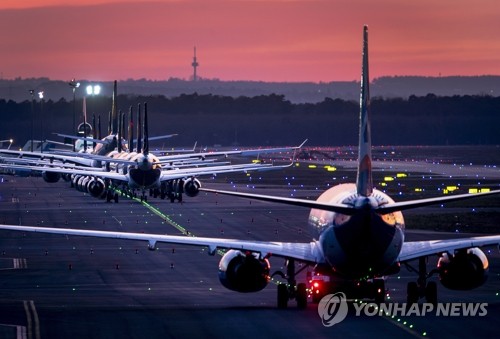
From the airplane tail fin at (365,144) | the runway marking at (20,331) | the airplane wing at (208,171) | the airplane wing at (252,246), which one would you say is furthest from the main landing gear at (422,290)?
the airplane wing at (208,171)

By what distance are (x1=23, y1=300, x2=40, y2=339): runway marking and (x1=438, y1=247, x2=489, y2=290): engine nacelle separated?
13519 mm

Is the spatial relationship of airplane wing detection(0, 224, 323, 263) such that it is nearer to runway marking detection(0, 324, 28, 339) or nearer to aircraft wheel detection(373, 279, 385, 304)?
aircraft wheel detection(373, 279, 385, 304)

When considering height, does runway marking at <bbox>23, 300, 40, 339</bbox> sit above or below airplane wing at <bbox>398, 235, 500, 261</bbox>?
below

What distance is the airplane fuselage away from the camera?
1501 inches

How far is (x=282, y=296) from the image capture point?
1678 inches

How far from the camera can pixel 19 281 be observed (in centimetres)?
5200

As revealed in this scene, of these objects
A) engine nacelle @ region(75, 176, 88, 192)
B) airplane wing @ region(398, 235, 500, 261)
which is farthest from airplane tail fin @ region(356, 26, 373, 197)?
engine nacelle @ region(75, 176, 88, 192)

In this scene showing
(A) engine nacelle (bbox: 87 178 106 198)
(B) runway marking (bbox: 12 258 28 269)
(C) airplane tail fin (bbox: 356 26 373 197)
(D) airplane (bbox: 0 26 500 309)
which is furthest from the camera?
(A) engine nacelle (bbox: 87 178 106 198)

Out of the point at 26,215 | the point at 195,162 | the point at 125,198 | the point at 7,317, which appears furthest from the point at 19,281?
the point at 195,162

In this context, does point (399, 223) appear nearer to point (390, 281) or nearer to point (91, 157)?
point (390, 281)

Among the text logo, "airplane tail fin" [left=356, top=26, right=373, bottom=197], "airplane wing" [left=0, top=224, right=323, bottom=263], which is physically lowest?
the text logo

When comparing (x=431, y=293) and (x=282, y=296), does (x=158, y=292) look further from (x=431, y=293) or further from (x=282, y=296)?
(x=431, y=293)

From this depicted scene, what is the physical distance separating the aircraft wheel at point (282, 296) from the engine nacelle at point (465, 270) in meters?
5.27

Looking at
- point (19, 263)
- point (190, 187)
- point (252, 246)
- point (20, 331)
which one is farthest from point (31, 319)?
point (190, 187)
